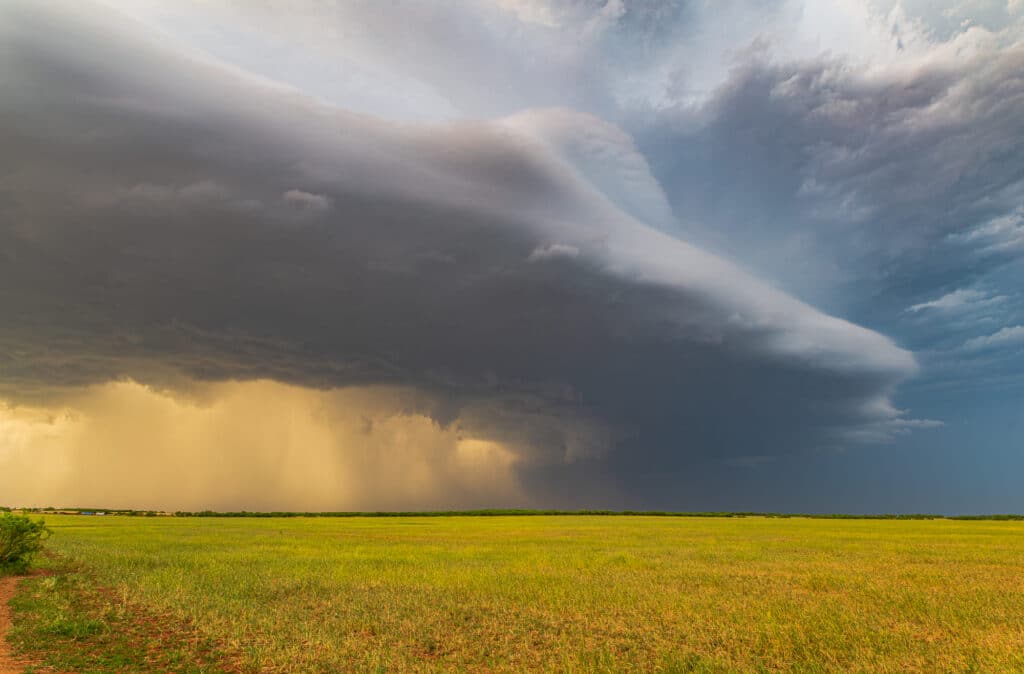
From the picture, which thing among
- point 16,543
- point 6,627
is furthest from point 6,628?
point 16,543

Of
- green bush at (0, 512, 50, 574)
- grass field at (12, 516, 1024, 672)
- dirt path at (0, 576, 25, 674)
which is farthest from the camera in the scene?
green bush at (0, 512, 50, 574)

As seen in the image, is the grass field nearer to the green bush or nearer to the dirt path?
the dirt path

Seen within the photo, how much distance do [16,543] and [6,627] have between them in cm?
1421

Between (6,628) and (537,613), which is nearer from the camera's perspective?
(6,628)

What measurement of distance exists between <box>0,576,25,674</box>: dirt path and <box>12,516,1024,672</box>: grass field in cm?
40

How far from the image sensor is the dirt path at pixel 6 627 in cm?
1314

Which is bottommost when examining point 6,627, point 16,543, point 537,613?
point 6,627

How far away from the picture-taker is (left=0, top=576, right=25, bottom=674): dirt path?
13.1 meters

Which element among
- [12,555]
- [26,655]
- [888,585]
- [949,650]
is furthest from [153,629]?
[888,585]

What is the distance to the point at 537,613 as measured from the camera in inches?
727

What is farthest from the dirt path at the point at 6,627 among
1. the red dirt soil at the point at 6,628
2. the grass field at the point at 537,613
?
the grass field at the point at 537,613

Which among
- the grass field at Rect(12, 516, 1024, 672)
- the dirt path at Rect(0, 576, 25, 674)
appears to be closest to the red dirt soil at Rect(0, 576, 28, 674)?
the dirt path at Rect(0, 576, 25, 674)

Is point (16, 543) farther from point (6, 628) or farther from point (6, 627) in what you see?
point (6, 628)

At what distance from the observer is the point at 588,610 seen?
747 inches
